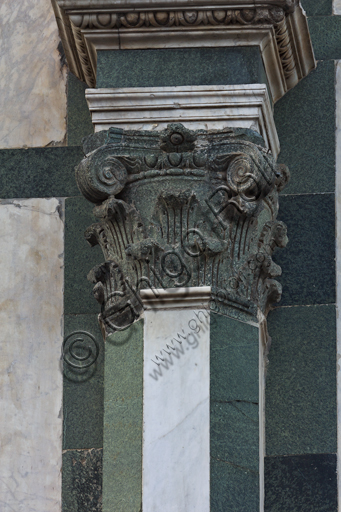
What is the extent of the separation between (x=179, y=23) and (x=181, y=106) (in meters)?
0.35

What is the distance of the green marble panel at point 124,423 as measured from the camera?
4.70 m

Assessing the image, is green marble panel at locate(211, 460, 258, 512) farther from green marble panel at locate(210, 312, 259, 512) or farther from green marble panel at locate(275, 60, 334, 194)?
green marble panel at locate(275, 60, 334, 194)

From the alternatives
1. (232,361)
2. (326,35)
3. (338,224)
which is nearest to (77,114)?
(326,35)

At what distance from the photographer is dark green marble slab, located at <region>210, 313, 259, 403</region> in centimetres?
476

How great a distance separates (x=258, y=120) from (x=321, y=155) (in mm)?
588

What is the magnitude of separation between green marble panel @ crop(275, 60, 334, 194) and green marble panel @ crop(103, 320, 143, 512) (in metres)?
1.16

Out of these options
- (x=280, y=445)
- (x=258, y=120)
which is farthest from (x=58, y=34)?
(x=280, y=445)

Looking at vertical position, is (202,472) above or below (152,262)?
below

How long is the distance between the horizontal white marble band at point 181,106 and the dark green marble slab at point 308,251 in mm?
526

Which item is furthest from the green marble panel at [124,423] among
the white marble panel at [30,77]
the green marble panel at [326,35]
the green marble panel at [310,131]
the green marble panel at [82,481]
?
the green marble panel at [326,35]

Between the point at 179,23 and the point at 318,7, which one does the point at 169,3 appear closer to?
the point at 179,23

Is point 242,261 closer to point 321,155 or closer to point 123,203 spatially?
point 123,203

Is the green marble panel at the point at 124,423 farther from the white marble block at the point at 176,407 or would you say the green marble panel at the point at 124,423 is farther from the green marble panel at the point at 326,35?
the green marble panel at the point at 326,35

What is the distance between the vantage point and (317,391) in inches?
206
